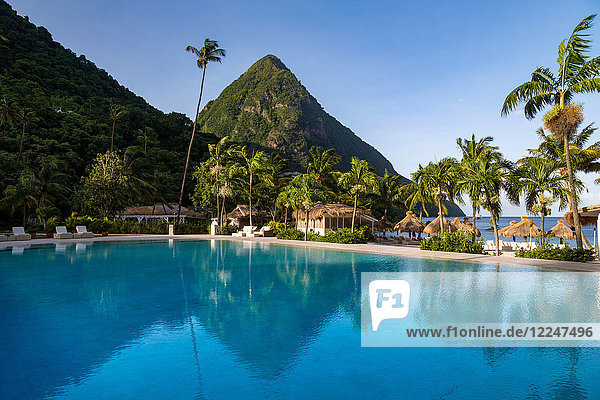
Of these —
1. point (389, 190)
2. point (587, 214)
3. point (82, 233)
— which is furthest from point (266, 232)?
point (587, 214)

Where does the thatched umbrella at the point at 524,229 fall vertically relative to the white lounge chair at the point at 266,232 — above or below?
above

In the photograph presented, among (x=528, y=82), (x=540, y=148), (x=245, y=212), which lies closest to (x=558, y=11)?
(x=528, y=82)

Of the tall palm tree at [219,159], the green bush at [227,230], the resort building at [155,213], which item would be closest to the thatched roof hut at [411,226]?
the green bush at [227,230]

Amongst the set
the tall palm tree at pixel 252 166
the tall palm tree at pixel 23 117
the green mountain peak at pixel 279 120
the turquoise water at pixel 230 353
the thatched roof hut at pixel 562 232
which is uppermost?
the green mountain peak at pixel 279 120

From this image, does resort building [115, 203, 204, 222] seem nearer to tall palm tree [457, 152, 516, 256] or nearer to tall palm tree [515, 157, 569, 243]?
tall palm tree [457, 152, 516, 256]

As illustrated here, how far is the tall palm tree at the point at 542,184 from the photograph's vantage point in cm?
1925

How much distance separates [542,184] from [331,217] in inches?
753

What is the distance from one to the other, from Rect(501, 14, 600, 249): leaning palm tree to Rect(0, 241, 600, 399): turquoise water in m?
13.2

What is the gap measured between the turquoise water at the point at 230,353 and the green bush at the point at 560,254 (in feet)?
38.4

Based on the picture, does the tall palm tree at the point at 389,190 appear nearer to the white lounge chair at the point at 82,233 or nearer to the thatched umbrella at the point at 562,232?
the thatched umbrella at the point at 562,232

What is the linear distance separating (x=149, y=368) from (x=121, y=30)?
38385mm

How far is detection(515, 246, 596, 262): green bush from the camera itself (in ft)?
53.1

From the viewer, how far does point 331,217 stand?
1379 inches

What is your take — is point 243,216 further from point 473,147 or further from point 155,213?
point 473,147
